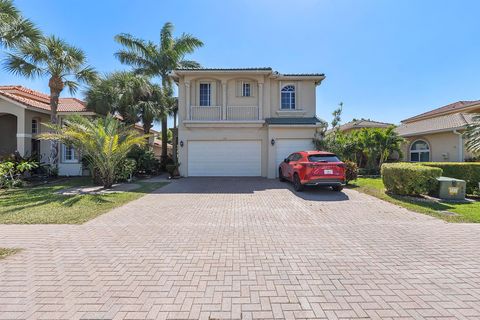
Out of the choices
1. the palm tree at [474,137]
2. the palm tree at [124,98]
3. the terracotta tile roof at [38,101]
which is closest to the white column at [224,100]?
the palm tree at [124,98]

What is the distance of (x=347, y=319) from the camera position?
8.82 feet

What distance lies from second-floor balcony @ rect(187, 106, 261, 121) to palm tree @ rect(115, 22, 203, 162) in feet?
16.1

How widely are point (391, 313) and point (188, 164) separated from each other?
44.8ft

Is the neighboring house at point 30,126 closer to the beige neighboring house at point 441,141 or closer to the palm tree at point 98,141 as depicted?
the palm tree at point 98,141

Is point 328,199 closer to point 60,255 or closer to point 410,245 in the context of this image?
point 410,245

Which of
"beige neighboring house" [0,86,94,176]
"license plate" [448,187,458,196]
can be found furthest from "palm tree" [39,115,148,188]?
"license plate" [448,187,458,196]

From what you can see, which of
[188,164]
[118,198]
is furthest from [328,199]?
[188,164]

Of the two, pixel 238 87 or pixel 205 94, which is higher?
pixel 238 87

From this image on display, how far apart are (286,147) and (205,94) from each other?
20.5ft

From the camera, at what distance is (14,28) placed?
10.3m

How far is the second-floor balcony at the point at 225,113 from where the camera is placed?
50.5ft

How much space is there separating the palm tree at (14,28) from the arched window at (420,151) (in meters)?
25.5

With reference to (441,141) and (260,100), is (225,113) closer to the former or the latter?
(260,100)

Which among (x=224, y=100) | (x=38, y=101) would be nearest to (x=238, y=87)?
(x=224, y=100)
